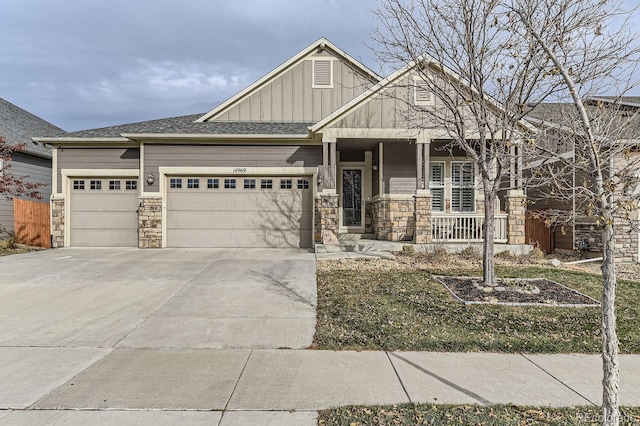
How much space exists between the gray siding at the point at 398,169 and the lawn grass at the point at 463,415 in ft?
32.1

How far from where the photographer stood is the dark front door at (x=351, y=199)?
13906 millimetres

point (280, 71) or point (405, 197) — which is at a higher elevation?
point (280, 71)

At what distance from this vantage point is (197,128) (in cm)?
1323

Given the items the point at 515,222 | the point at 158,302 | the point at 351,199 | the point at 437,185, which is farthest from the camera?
the point at 351,199

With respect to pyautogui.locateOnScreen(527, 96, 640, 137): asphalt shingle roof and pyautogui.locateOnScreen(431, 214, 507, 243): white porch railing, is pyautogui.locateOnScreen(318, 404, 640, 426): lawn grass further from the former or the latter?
pyautogui.locateOnScreen(431, 214, 507, 243): white porch railing

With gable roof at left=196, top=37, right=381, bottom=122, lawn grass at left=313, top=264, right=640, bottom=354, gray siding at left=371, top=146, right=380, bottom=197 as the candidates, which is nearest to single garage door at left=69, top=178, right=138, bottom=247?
gable roof at left=196, top=37, right=381, bottom=122

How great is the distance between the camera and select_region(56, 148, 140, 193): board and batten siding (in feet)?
43.0

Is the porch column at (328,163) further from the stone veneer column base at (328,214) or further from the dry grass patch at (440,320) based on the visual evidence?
the dry grass patch at (440,320)

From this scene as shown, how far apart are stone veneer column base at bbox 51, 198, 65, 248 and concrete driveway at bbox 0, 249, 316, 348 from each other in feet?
8.38

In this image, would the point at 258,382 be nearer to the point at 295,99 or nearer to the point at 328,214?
the point at 328,214

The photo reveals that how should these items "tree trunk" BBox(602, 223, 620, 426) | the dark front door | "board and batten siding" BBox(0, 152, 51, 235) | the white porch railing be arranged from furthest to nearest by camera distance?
the dark front door → "board and batten siding" BBox(0, 152, 51, 235) → the white porch railing → "tree trunk" BBox(602, 223, 620, 426)

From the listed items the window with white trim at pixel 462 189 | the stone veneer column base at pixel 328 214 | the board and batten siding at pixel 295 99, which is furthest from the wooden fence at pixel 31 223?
the window with white trim at pixel 462 189

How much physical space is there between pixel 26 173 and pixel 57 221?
358 centimetres

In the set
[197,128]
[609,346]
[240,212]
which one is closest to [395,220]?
[240,212]
